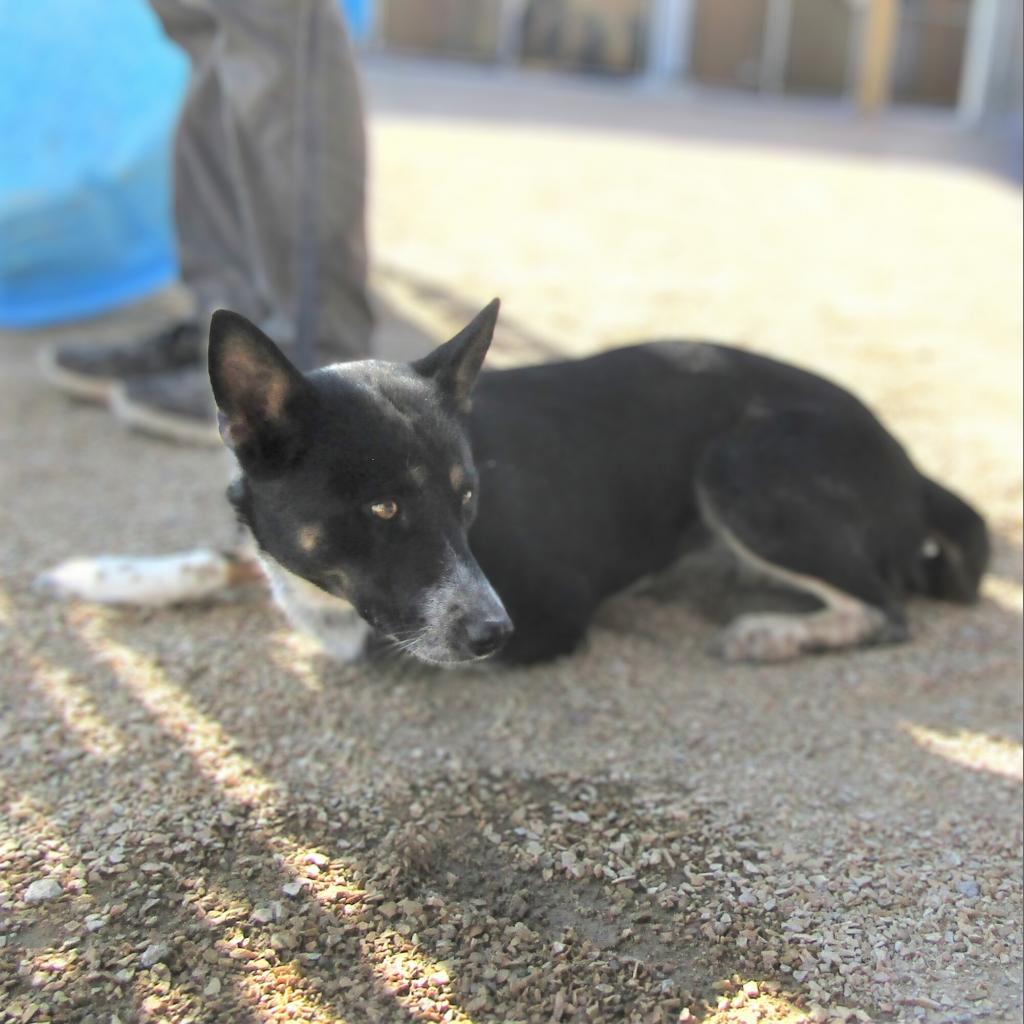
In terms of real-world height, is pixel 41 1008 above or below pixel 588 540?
below

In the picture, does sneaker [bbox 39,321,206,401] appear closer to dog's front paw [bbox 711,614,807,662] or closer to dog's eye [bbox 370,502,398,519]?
dog's front paw [bbox 711,614,807,662]

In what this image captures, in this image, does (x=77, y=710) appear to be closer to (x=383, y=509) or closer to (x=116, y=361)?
(x=383, y=509)

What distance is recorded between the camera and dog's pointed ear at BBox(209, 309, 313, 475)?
2422mm

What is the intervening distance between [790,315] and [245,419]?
4.43 meters

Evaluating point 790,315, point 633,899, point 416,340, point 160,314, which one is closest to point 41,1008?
point 633,899

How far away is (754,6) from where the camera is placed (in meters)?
17.3

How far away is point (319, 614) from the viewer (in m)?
3.06

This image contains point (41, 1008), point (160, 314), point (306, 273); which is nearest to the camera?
point (41, 1008)

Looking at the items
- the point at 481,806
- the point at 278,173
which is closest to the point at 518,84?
the point at 278,173

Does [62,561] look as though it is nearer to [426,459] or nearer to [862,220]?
[426,459]

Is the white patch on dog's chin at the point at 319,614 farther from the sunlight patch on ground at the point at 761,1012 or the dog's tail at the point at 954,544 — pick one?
the dog's tail at the point at 954,544

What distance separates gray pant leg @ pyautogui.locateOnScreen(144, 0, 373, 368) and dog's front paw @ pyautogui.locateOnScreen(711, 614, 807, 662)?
6.04 feet

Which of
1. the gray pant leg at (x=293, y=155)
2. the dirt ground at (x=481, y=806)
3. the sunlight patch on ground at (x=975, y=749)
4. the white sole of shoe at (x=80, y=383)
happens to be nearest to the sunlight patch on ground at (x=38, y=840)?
the dirt ground at (x=481, y=806)

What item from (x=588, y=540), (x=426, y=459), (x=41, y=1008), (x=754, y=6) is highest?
(x=754, y=6)
